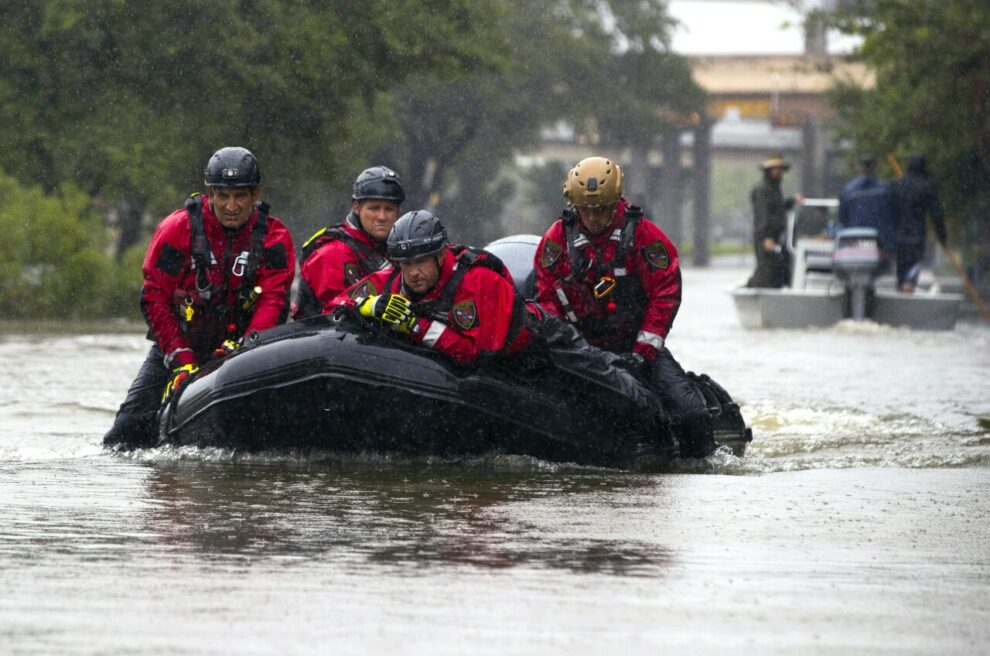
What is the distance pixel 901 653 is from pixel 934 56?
2431 cm

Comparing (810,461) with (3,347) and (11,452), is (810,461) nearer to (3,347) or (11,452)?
(11,452)

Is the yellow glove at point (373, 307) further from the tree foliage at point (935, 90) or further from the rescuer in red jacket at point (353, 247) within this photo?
the tree foliage at point (935, 90)

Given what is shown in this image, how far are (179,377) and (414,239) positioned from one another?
1.54m

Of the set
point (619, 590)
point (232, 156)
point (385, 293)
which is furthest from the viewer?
point (232, 156)

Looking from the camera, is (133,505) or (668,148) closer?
(133,505)

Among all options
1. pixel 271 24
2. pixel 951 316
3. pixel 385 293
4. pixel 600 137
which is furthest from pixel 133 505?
pixel 600 137

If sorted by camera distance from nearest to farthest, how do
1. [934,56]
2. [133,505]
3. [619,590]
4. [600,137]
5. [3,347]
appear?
[619,590] < [133,505] < [3,347] < [934,56] < [600,137]

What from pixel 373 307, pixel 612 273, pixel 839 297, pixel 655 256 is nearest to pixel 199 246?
pixel 373 307

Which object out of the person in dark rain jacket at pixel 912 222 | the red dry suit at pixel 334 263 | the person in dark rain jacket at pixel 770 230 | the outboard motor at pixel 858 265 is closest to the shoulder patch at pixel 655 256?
the red dry suit at pixel 334 263

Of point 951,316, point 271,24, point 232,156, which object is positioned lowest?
point 951,316

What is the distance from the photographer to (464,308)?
8992 mm

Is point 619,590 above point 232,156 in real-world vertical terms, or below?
below

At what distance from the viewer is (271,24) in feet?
85.8

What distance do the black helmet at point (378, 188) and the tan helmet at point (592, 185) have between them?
2.89 feet
